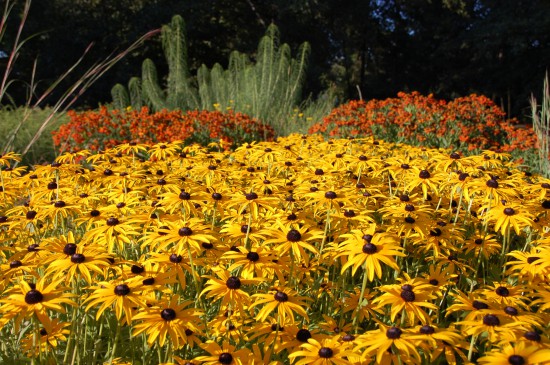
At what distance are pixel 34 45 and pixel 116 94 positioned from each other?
9492mm

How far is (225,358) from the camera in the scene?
158 centimetres

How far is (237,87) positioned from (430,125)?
16.2 feet

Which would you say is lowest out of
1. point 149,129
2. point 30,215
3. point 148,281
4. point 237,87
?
point 148,281

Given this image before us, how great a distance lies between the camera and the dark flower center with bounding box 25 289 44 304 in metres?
1.60

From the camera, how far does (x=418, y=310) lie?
67.8 inches

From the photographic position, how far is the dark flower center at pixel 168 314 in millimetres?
1641

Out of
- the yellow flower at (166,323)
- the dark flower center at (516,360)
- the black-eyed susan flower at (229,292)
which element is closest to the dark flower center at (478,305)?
the dark flower center at (516,360)

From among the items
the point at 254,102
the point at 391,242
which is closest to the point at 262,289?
the point at 391,242

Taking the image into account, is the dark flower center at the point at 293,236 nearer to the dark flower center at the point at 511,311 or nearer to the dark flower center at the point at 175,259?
the dark flower center at the point at 175,259

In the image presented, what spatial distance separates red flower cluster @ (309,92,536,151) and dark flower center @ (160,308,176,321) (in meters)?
5.31

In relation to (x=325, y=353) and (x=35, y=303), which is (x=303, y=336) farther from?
(x=35, y=303)

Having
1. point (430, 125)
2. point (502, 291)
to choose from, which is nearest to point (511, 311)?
point (502, 291)

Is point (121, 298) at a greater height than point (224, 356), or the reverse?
point (121, 298)

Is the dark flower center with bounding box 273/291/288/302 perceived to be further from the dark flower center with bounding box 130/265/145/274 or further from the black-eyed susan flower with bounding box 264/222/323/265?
the dark flower center with bounding box 130/265/145/274
